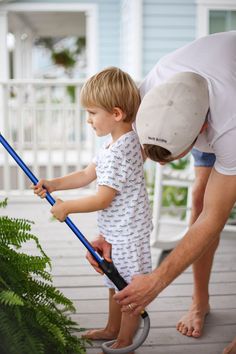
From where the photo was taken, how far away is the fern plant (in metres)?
1.50

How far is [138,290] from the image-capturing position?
1623 millimetres

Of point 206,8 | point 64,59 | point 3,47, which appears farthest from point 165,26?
point 64,59

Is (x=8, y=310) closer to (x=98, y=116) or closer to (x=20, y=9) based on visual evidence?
(x=98, y=116)

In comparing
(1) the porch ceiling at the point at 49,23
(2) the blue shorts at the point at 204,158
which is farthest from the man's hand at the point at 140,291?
(1) the porch ceiling at the point at 49,23

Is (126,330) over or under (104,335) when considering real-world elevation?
over

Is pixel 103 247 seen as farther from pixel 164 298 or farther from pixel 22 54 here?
pixel 22 54

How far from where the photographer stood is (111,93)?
186cm

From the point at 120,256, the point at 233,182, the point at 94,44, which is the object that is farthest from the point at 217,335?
the point at 94,44

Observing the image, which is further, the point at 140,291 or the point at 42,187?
the point at 42,187

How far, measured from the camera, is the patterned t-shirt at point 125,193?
1.87 m

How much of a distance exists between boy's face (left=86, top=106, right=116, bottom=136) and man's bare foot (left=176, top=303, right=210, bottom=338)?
3.01 feet

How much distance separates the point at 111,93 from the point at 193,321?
1.06m

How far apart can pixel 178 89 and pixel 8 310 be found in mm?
837

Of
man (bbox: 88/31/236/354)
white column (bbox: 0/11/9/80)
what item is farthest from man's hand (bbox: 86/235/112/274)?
white column (bbox: 0/11/9/80)
